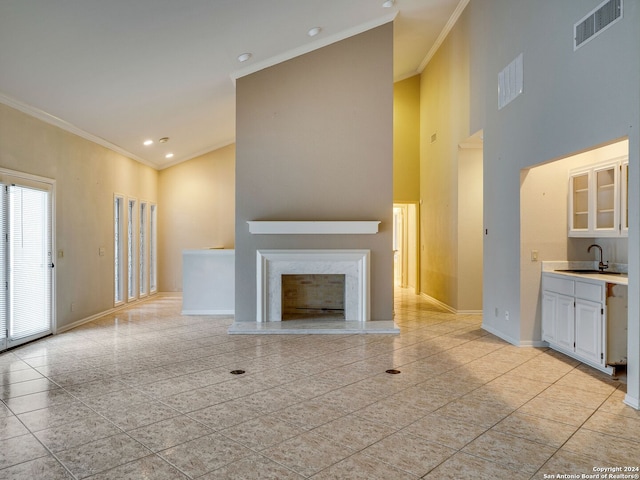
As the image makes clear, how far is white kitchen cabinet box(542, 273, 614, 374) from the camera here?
4309mm

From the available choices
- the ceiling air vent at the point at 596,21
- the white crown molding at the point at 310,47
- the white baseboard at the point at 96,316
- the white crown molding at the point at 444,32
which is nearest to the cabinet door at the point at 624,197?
the ceiling air vent at the point at 596,21

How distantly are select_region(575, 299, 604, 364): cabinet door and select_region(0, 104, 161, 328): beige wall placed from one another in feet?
21.4

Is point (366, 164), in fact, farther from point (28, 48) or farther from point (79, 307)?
point (79, 307)

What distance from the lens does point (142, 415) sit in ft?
10.9

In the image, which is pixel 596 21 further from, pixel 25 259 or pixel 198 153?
→ pixel 198 153

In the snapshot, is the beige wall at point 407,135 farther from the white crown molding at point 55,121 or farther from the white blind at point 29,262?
the white blind at point 29,262

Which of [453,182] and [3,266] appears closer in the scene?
[3,266]

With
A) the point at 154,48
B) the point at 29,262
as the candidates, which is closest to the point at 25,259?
the point at 29,262

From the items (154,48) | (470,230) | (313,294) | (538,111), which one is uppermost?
(154,48)

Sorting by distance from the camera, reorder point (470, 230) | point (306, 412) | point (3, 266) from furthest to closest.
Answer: point (470, 230) < point (3, 266) < point (306, 412)

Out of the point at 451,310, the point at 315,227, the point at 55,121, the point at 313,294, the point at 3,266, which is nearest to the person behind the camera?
the point at 3,266

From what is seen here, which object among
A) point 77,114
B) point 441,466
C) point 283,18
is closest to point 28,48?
point 77,114

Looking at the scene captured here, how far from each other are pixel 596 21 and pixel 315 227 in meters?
3.99

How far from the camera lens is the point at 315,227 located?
21.3 feet
